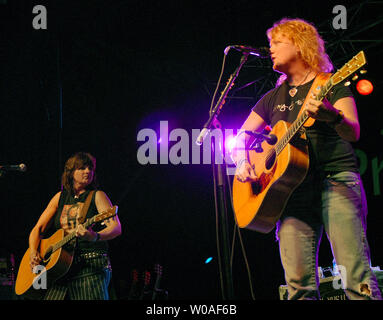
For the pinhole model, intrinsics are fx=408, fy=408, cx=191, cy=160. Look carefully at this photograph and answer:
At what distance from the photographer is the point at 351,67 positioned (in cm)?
224

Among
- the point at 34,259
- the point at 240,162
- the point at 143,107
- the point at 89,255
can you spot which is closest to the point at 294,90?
the point at 240,162

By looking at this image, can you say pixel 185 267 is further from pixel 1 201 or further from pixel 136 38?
pixel 136 38

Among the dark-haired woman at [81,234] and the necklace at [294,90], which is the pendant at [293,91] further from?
the dark-haired woman at [81,234]

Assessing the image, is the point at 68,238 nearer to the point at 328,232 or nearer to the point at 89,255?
the point at 89,255

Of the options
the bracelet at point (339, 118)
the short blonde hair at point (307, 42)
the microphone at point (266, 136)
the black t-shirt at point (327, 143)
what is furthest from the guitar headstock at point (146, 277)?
the bracelet at point (339, 118)

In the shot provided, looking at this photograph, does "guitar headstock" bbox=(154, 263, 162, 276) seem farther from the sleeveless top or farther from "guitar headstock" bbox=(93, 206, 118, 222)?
"guitar headstock" bbox=(93, 206, 118, 222)

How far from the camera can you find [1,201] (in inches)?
271

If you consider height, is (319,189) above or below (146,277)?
above

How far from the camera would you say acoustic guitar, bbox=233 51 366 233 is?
2426mm

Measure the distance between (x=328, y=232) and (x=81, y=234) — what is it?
2.20 metres

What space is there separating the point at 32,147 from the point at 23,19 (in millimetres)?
2099

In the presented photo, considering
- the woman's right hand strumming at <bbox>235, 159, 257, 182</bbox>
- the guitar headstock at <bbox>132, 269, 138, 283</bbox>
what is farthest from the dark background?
the woman's right hand strumming at <bbox>235, 159, 257, 182</bbox>

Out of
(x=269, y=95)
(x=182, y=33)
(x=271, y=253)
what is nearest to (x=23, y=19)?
(x=182, y=33)

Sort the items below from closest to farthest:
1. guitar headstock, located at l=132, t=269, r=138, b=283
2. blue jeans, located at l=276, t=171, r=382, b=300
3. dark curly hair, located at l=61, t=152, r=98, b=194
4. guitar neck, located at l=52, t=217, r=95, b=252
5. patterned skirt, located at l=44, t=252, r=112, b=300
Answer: blue jeans, located at l=276, t=171, r=382, b=300 → patterned skirt, located at l=44, t=252, r=112, b=300 → guitar neck, located at l=52, t=217, r=95, b=252 → dark curly hair, located at l=61, t=152, r=98, b=194 → guitar headstock, located at l=132, t=269, r=138, b=283
